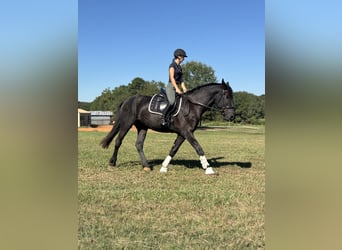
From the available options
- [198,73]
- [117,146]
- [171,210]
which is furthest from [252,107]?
[198,73]

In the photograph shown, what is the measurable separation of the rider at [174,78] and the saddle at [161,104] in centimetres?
17

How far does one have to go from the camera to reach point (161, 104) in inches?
357

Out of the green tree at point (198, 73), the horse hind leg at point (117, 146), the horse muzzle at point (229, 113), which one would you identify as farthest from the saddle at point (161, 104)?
the green tree at point (198, 73)

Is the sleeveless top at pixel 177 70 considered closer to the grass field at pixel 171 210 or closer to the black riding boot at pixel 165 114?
the black riding boot at pixel 165 114

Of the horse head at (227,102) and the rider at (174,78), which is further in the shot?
the horse head at (227,102)

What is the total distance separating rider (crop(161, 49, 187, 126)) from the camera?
28.0 feet

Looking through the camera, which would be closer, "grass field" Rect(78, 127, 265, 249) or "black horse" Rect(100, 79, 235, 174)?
"grass field" Rect(78, 127, 265, 249)

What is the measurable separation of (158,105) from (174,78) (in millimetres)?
930

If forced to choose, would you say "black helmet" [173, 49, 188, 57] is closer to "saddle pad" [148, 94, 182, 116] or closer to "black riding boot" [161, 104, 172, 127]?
"saddle pad" [148, 94, 182, 116]

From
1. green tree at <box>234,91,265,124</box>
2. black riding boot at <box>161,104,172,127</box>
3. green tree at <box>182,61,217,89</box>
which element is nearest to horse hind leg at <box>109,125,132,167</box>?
black riding boot at <box>161,104,172,127</box>

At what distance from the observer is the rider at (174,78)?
28.0 feet

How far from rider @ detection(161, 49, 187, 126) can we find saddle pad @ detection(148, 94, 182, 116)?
0.21 metres
